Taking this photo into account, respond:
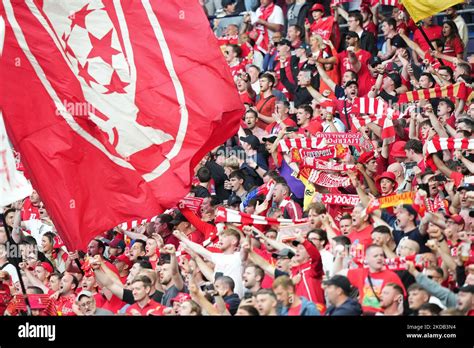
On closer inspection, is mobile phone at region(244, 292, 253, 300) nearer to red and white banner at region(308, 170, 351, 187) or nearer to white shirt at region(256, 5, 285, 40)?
red and white banner at region(308, 170, 351, 187)

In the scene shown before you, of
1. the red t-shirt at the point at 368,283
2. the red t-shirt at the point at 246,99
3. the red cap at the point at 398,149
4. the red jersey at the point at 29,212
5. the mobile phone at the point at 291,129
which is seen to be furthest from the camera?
the red t-shirt at the point at 246,99

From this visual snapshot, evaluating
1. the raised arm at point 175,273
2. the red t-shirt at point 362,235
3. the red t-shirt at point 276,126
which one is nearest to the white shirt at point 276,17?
the red t-shirt at point 276,126

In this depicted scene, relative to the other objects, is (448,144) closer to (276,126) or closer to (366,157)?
(366,157)

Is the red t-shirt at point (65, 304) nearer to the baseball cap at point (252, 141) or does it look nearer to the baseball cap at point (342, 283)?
the baseball cap at point (252, 141)

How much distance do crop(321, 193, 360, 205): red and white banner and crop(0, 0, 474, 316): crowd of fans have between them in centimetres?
3

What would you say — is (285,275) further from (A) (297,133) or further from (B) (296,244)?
(A) (297,133)

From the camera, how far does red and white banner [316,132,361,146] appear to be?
56.8 feet

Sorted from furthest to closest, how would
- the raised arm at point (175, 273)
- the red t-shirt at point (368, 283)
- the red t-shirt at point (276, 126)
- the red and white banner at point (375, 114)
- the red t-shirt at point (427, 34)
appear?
the red t-shirt at point (427, 34) → the red t-shirt at point (276, 126) → the red and white banner at point (375, 114) → the raised arm at point (175, 273) → the red t-shirt at point (368, 283)

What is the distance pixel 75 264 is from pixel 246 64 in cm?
488

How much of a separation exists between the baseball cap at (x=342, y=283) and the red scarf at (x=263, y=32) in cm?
859

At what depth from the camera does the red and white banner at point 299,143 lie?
17469 mm

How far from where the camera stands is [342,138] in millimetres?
17328

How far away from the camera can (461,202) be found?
1555cm

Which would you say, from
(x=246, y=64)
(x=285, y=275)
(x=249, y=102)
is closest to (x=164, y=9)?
(x=285, y=275)
